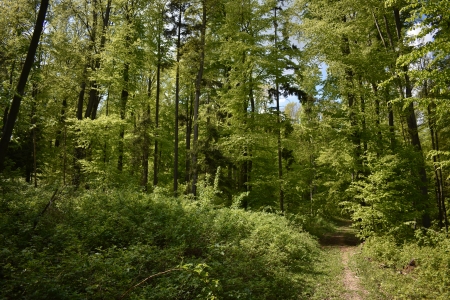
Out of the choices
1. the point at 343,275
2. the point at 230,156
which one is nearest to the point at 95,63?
the point at 230,156

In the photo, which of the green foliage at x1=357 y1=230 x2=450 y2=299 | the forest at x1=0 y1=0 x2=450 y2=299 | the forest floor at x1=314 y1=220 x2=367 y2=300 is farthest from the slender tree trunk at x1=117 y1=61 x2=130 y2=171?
the green foliage at x1=357 y1=230 x2=450 y2=299

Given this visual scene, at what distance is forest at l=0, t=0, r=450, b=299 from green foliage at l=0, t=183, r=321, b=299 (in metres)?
0.05

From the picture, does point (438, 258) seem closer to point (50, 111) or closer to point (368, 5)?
point (368, 5)

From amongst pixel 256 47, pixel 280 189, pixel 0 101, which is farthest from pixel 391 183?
pixel 0 101

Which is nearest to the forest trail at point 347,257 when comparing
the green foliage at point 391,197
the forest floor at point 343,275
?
the forest floor at point 343,275

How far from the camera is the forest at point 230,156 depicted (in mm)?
6516

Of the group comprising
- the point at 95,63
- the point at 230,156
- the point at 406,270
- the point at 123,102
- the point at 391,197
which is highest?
the point at 95,63

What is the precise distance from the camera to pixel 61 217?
26.0 feet

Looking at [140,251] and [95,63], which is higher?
[95,63]

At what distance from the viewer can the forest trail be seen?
7574 millimetres

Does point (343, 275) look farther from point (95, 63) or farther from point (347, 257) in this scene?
point (95, 63)

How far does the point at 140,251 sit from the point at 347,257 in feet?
31.6

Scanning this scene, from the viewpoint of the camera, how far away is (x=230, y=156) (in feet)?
54.0

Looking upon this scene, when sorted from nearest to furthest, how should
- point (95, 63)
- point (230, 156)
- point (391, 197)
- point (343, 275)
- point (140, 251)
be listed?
point (140, 251), point (343, 275), point (391, 197), point (230, 156), point (95, 63)
